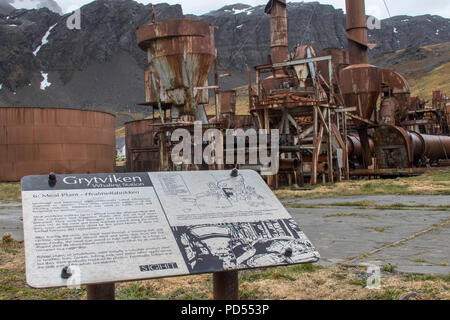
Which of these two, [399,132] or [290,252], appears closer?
[290,252]

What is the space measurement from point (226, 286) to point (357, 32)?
28.4 metres

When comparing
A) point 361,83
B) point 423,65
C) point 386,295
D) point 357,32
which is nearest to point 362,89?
point 361,83

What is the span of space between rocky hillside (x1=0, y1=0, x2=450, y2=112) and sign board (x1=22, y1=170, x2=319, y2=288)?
110 metres

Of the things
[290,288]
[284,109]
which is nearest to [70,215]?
[290,288]

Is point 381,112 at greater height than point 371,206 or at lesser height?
greater

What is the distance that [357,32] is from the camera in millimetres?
29375

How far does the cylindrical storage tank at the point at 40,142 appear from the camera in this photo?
29.0m

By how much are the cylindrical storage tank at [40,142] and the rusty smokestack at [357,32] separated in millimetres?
17105

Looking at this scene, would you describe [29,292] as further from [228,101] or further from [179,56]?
[228,101]

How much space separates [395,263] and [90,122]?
1119 inches

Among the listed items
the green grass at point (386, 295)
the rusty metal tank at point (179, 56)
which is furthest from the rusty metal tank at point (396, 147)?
the green grass at point (386, 295)

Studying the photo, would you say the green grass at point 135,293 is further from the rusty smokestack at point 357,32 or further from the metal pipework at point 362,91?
the rusty smokestack at point 357,32

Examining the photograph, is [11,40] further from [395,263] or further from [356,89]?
[395,263]

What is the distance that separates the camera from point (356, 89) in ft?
90.9
